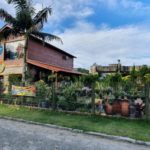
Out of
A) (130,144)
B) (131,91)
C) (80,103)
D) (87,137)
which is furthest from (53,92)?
(130,144)

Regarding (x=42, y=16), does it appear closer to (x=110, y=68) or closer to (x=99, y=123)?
(x=99, y=123)

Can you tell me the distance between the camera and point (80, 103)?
1258 centimetres

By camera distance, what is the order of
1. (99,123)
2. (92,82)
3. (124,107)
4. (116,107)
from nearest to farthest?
(99,123)
(124,107)
(116,107)
(92,82)

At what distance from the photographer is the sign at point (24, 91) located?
1493 centimetres

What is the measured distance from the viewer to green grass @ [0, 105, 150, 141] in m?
8.48

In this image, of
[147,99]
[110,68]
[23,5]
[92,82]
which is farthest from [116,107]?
[110,68]

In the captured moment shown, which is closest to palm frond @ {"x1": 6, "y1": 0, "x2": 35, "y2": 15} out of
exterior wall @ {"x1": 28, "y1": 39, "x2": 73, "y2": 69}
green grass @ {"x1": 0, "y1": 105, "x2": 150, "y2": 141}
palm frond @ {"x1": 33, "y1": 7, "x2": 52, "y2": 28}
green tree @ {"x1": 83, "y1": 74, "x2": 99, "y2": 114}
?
palm frond @ {"x1": 33, "y1": 7, "x2": 52, "y2": 28}

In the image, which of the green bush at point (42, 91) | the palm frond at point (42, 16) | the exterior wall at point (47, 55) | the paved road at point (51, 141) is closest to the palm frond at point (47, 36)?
the palm frond at point (42, 16)

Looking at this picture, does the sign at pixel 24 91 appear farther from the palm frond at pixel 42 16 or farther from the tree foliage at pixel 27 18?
the palm frond at pixel 42 16

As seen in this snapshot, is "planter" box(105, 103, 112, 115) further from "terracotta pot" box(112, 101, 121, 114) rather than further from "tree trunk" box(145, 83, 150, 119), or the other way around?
"tree trunk" box(145, 83, 150, 119)

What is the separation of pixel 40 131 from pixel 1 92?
359 inches

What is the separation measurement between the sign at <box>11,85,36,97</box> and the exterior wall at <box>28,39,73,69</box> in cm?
749

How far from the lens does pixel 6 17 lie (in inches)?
719

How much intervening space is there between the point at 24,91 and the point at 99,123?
6.86m
